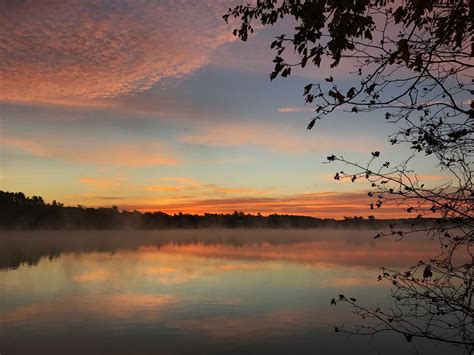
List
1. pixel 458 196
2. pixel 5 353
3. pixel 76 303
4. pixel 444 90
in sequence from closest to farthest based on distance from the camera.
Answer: pixel 444 90
pixel 458 196
pixel 5 353
pixel 76 303

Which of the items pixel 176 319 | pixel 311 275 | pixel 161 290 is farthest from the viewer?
pixel 311 275

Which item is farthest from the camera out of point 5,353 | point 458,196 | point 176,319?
point 176,319

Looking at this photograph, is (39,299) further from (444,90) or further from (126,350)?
(444,90)

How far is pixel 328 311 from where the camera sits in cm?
1872

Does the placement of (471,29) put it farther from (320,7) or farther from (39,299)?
(39,299)

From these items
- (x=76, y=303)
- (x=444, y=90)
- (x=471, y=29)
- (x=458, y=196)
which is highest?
(x=471, y=29)

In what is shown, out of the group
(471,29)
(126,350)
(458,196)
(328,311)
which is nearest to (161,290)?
(328,311)

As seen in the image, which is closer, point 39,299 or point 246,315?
point 246,315

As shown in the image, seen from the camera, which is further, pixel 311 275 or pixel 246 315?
pixel 311 275

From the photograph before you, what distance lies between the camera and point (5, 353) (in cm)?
1269

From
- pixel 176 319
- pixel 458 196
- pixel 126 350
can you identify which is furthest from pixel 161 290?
pixel 458 196

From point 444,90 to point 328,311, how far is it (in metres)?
14.4

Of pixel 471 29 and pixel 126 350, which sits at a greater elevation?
pixel 471 29

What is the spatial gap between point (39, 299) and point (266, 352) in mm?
13488
